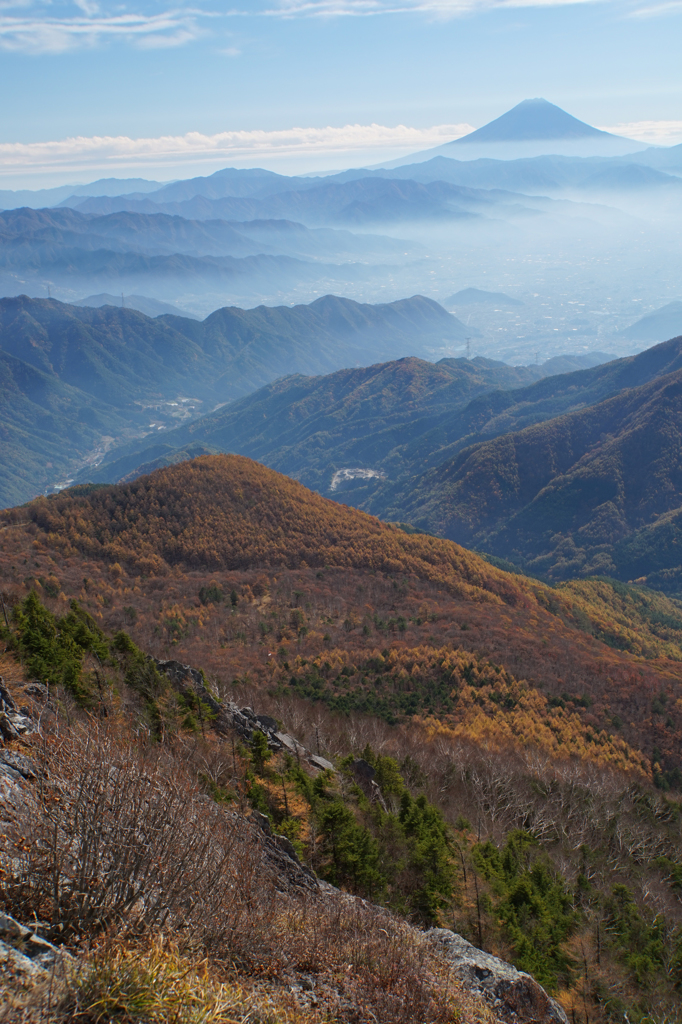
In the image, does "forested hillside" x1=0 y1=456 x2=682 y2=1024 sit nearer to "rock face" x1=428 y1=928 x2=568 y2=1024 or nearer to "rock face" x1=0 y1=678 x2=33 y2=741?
"rock face" x1=0 y1=678 x2=33 y2=741

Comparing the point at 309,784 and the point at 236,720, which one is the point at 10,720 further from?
the point at 236,720

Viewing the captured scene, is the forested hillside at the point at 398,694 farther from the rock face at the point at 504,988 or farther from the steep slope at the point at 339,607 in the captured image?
the rock face at the point at 504,988

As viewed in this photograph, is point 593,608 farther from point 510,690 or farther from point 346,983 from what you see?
point 346,983

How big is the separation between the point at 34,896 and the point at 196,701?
26.2 m

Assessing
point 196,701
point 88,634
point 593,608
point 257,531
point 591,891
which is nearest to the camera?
point 591,891

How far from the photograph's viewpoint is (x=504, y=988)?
17.6 metres

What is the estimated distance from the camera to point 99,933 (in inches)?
393

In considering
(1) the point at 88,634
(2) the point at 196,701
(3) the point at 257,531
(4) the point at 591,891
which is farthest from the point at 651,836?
(3) the point at 257,531

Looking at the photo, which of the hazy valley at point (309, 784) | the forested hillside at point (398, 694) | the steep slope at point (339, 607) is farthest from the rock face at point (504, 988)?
the steep slope at point (339, 607)

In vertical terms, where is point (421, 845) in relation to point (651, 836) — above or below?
above

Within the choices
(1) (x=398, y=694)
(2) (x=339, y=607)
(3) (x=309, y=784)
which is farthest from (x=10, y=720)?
(2) (x=339, y=607)

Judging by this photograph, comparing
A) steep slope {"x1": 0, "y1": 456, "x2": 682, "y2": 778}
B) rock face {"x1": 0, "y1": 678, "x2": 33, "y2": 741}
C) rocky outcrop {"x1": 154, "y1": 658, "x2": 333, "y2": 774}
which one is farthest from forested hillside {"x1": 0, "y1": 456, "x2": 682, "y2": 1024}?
rock face {"x1": 0, "y1": 678, "x2": 33, "y2": 741}

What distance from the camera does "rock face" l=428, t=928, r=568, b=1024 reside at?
56.0 ft

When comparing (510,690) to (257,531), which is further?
(257,531)
